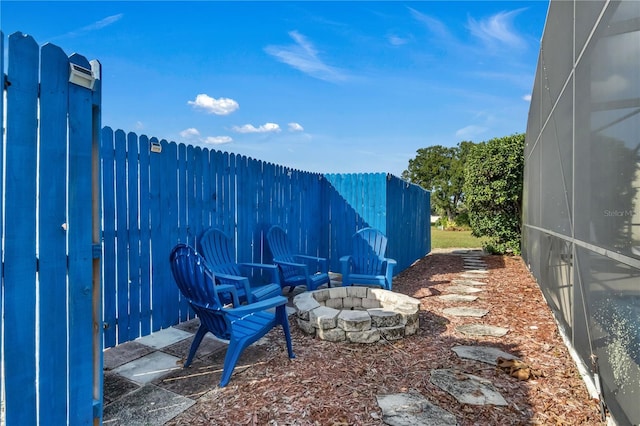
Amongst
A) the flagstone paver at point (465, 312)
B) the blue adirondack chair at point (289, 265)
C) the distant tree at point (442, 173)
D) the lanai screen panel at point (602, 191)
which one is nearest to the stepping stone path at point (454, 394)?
the flagstone paver at point (465, 312)

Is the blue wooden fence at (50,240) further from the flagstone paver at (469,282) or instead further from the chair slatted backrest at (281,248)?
the flagstone paver at (469,282)

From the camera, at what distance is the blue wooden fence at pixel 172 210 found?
300cm

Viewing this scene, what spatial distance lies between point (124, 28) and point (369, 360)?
569 centimetres

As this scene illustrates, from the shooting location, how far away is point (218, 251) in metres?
3.97

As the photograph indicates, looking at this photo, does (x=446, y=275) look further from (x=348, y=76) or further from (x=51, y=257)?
(x=51, y=257)

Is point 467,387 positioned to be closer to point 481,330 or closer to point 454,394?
point 454,394

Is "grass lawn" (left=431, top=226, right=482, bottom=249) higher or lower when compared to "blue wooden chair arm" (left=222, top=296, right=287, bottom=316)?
lower

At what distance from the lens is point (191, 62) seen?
763 centimetres

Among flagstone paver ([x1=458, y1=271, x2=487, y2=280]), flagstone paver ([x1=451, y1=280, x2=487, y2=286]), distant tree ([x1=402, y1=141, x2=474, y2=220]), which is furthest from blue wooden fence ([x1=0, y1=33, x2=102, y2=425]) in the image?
distant tree ([x1=402, y1=141, x2=474, y2=220])

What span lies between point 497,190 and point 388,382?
810 centimetres

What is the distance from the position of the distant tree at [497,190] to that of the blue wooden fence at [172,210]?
14.5 feet

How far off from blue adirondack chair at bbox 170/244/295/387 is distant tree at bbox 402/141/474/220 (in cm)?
3157

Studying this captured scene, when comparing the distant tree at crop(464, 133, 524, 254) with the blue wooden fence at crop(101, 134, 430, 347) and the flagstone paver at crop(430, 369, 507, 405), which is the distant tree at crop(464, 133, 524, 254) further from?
the flagstone paver at crop(430, 369, 507, 405)

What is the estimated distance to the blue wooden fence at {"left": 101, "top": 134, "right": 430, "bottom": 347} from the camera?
300 cm
